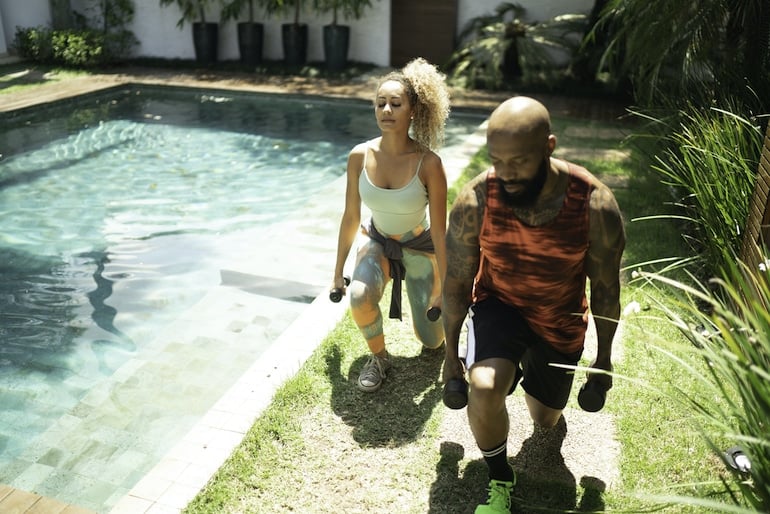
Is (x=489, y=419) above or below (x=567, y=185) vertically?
below

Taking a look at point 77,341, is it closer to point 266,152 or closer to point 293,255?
point 293,255

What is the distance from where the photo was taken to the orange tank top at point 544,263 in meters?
2.52

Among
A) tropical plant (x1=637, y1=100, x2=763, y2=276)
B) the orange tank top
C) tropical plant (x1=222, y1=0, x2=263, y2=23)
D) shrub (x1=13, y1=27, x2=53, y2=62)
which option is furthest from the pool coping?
shrub (x1=13, y1=27, x2=53, y2=62)

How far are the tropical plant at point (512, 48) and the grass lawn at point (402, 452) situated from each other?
9.50 meters

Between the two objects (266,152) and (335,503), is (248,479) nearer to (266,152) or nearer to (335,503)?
(335,503)

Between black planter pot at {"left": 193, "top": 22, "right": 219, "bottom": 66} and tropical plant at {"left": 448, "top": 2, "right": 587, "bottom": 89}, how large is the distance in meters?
5.75

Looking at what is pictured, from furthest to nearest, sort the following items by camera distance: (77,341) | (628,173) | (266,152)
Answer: (266,152) → (628,173) → (77,341)

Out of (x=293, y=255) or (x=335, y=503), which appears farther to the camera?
(x=293, y=255)

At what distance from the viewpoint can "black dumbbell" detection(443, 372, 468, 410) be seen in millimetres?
2625

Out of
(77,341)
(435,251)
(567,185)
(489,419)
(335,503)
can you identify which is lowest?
(77,341)

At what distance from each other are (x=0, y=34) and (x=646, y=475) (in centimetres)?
1748

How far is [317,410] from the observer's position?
3.49 metres

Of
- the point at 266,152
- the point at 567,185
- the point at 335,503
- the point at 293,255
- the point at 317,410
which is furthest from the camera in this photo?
the point at 266,152

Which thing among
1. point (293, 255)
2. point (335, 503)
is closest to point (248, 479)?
point (335, 503)
